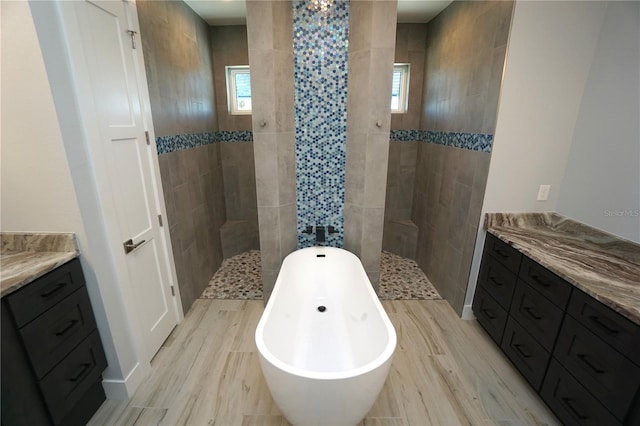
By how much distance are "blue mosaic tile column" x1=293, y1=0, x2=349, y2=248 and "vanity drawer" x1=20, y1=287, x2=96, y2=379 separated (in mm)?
1491

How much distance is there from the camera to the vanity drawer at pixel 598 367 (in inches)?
45.4

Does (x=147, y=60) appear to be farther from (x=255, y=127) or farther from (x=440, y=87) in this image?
(x=440, y=87)

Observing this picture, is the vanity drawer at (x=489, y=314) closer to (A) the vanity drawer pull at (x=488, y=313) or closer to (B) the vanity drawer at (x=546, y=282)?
(A) the vanity drawer pull at (x=488, y=313)

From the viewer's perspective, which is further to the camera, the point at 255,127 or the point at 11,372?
the point at 255,127

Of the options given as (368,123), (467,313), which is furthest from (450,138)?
(467,313)

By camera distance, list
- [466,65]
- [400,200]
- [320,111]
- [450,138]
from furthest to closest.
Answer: [400,200] → [450,138] → [466,65] → [320,111]

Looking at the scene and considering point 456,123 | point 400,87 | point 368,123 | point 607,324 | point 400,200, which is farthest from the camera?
point 400,200

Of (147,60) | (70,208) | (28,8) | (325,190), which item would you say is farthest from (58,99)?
(325,190)

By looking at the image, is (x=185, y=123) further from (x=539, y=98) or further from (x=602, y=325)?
(x=602, y=325)

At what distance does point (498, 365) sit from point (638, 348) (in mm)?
974

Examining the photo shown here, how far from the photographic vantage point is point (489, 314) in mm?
2113

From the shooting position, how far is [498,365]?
6.37 ft

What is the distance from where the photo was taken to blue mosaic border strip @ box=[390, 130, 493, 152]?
2086 millimetres

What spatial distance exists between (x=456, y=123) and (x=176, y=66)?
8.11ft
